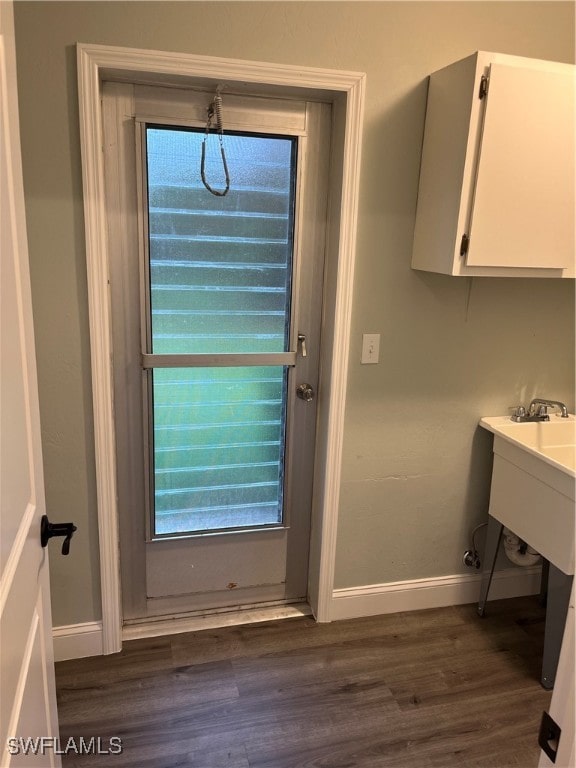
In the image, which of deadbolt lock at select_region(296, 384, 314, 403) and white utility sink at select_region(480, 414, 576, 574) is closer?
white utility sink at select_region(480, 414, 576, 574)

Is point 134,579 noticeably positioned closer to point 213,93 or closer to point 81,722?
point 81,722

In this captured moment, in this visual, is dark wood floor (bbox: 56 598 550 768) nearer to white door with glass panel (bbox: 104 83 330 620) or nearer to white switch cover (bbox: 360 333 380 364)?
white door with glass panel (bbox: 104 83 330 620)

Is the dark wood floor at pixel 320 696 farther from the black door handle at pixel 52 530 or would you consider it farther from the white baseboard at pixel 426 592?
the black door handle at pixel 52 530

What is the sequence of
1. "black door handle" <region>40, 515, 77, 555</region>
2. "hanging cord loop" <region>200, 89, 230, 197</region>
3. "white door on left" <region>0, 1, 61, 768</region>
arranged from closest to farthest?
"white door on left" <region>0, 1, 61, 768</region> < "black door handle" <region>40, 515, 77, 555</region> < "hanging cord loop" <region>200, 89, 230, 197</region>

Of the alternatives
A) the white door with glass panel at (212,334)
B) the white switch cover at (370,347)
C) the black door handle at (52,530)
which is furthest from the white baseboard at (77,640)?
the white switch cover at (370,347)

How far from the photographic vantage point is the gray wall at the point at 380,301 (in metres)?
1.74

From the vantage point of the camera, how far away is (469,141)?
1758 millimetres

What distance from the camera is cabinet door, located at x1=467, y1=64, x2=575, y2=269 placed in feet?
5.72

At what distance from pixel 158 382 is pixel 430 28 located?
153cm

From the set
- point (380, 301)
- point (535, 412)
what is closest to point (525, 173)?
point (380, 301)

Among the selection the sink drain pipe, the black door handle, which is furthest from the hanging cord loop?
the sink drain pipe

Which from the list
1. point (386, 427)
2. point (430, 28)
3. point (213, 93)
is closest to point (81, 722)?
point (386, 427)

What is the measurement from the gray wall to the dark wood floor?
0.80 feet

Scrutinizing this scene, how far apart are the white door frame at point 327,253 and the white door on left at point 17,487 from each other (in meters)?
0.73
